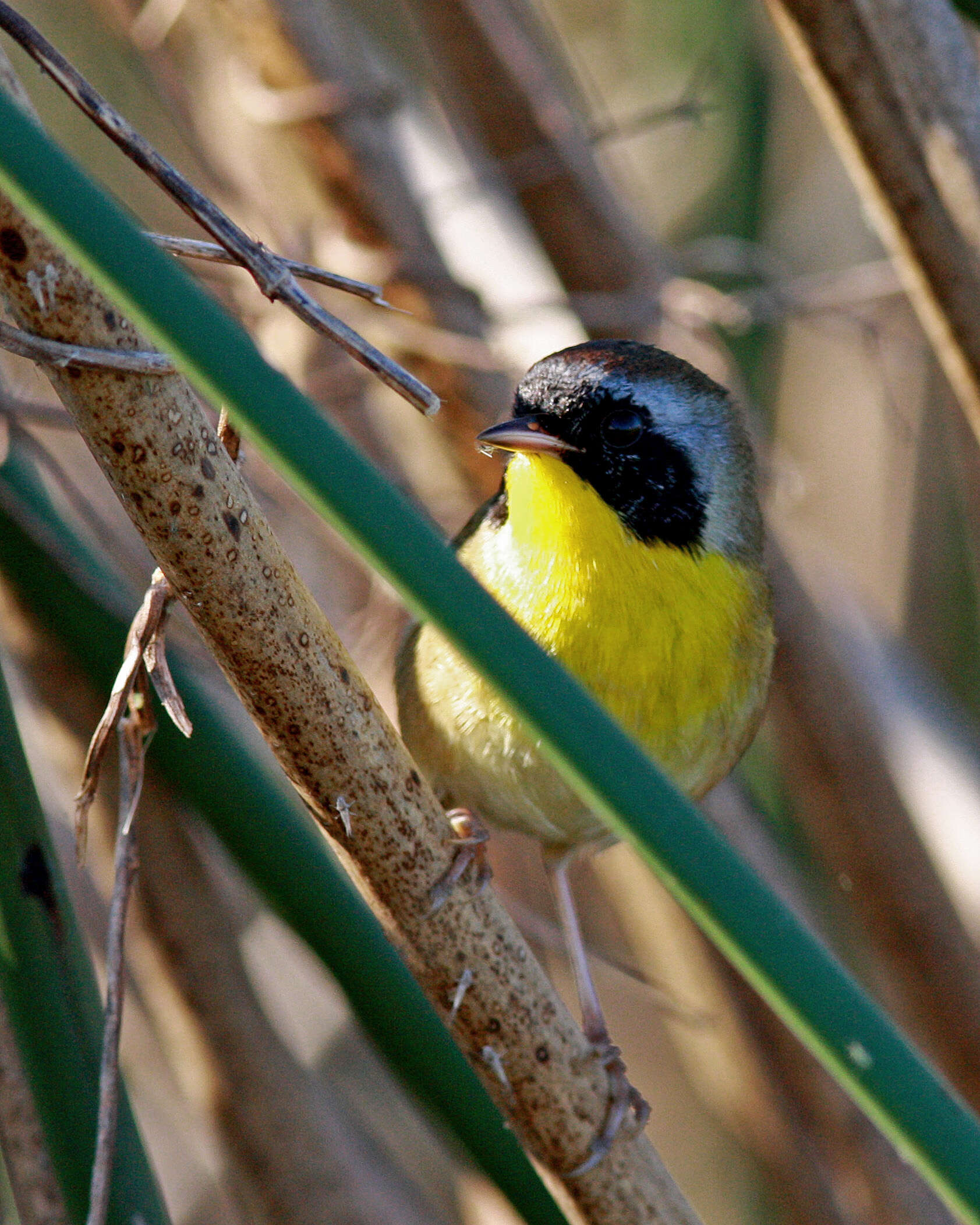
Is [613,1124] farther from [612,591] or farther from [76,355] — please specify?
[76,355]

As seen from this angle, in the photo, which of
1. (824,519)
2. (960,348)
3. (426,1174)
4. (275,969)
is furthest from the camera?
(824,519)

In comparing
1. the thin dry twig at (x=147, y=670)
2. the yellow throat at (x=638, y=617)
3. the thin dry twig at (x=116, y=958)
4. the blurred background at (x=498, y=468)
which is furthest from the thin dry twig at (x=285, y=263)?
the blurred background at (x=498, y=468)

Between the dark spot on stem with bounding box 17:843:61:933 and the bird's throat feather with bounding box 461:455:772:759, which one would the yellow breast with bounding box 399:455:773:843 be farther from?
the dark spot on stem with bounding box 17:843:61:933

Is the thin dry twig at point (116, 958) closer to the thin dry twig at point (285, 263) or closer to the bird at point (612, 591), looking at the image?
the thin dry twig at point (285, 263)

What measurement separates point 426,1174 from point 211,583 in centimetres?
237

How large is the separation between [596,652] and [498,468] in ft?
3.15

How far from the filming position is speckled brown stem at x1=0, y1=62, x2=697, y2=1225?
932 millimetres

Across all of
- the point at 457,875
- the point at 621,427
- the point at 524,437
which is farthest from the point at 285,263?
the point at 621,427

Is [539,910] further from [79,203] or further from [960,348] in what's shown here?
[79,203]

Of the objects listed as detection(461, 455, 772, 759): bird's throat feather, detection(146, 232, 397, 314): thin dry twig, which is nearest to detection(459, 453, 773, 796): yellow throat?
detection(461, 455, 772, 759): bird's throat feather

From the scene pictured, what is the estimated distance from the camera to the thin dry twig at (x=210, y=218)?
89cm

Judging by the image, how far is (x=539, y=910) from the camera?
2900 mm

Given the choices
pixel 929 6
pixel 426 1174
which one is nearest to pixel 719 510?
pixel 929 6

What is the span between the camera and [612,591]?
5.86 feet
